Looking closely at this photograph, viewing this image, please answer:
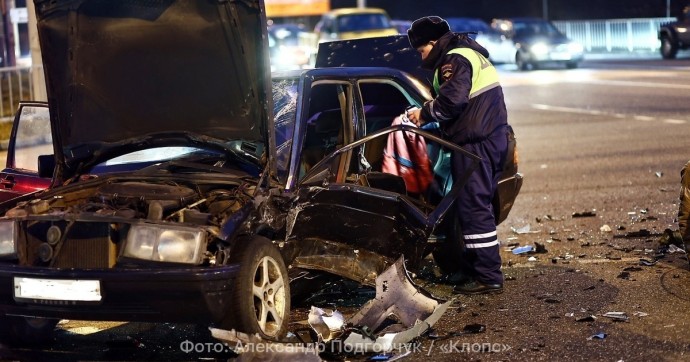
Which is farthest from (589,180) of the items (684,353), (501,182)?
(684,353)

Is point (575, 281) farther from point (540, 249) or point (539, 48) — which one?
point (539, 48)

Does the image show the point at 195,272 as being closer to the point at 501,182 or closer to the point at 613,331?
the point at 613,331

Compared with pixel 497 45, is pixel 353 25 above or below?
above

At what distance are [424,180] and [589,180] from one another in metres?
4.96

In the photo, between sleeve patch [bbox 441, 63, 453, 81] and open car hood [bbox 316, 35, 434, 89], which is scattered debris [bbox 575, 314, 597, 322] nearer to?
sleeve patch [bbox 441, 63, 453, 81]

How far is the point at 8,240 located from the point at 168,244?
0.93m

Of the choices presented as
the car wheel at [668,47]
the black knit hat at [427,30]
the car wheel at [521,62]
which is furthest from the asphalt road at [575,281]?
the car wheel at [668,47]

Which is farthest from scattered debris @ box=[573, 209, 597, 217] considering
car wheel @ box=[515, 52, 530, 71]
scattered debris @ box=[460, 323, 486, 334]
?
car wheel @ box=[515, 52, 530, 71]

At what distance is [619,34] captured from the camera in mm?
38156

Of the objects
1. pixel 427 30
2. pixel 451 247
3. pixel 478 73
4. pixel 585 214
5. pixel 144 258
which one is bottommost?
pixel 585 214

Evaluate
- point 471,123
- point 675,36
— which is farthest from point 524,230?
point 675,36

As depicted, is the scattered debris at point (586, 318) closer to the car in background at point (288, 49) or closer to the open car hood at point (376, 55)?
the open car hood at point (376, 55)

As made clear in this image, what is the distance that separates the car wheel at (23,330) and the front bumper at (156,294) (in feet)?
2.71

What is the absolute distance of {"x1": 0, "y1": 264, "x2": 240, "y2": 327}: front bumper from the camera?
538 centimetres
